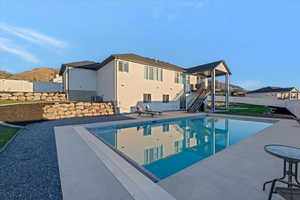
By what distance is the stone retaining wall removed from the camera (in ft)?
28.5

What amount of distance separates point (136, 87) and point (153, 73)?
2.96 m

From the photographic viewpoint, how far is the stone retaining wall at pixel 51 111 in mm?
8690

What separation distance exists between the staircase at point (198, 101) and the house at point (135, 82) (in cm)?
12

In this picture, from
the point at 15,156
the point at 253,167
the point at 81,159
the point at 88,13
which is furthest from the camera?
the point at 88,13

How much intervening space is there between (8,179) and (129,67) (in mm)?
12264

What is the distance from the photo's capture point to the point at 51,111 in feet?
34.9

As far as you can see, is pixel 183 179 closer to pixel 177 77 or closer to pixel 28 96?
pixel 177 77

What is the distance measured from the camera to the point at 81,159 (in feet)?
12.0

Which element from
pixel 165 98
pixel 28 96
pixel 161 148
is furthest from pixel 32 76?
pixel 161 148

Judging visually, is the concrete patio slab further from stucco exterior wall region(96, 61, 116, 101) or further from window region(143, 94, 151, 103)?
window region(143, 94, 151, 103)

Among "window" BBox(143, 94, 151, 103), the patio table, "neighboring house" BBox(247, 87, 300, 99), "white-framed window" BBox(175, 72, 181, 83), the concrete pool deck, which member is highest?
"white-framed window" BBox(175, 72, 181, 83)

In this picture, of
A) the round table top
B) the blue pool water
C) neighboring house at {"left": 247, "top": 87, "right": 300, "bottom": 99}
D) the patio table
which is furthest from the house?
neighboring house at {"left": 247, "top": 87, "right": 300, "bottom": 99}

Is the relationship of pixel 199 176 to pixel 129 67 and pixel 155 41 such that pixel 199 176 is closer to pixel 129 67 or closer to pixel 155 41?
pixel 129 67

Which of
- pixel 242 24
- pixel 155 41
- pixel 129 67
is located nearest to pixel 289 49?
pixel 242 24
